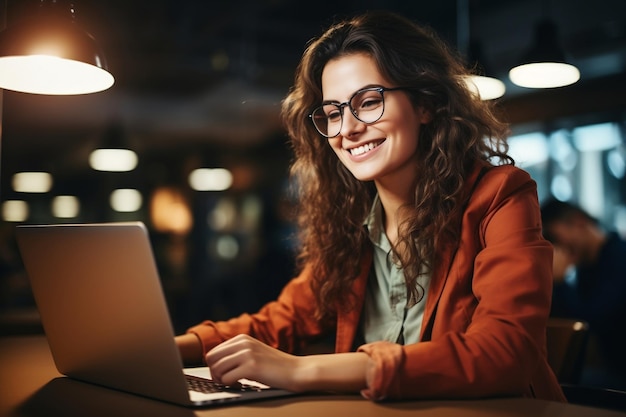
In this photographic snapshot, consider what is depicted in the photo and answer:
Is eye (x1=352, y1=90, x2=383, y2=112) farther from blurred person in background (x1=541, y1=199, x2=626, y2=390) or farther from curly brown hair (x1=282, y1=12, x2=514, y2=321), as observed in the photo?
blurred person in background (x1=541, y1=199, x2=626, y2=390)

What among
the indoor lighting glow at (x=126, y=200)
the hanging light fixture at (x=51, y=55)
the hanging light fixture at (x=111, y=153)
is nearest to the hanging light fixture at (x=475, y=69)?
the hanging light fixture at (x=51, y=55)

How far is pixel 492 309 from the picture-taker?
124 cm

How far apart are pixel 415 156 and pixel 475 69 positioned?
0.51 metres

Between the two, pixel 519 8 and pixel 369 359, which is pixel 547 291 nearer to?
pixel 369 359

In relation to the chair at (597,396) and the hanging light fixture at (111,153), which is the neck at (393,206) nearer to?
the chair at (597,396)

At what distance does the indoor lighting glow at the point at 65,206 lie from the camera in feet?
13.9

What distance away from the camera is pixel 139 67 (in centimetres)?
604

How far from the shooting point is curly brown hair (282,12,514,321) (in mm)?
1597

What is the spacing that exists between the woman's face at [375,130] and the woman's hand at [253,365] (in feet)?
2.15

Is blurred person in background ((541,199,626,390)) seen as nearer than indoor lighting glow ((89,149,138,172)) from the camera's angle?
Yes

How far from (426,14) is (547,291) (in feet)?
18.4

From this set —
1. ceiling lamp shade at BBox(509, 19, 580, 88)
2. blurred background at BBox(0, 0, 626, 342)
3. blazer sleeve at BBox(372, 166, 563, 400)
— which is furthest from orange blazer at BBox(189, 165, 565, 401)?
blurred background at BBox(0, 0, 626, 342)

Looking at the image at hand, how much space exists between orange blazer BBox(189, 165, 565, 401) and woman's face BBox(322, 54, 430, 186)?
0.62ft

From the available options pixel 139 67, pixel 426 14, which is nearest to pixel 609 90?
pixel 426 14
